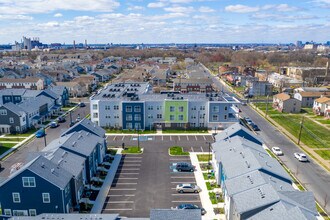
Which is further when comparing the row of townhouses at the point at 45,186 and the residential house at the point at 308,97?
the residential house at the point at 308,97

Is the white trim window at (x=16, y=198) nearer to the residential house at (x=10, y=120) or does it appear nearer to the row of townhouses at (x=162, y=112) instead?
the row of townhouses at (x=162, y=112)

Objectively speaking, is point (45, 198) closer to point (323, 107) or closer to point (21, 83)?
point (323, 107)

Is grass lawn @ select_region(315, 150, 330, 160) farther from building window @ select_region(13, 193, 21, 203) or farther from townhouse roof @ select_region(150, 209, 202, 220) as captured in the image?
building window @ select_region(13, 193, 21, 203)

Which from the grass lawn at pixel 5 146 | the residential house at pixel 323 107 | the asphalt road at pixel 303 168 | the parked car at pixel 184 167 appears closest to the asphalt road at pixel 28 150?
the grass lawn at pixel 5 146

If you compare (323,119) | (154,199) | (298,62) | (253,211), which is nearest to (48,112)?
(154,199)

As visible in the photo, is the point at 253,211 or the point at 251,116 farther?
the point at 251,116

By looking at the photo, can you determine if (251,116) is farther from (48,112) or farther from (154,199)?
(48,112)

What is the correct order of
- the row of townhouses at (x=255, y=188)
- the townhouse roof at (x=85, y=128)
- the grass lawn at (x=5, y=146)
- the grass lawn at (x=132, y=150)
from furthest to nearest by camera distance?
the grass lawn at (x=5, y=146) < the grass lawn at (x=132, y=150) < the townhouse roof at (x=85, y=128) < the row of townhouses at (x=255, y=188)

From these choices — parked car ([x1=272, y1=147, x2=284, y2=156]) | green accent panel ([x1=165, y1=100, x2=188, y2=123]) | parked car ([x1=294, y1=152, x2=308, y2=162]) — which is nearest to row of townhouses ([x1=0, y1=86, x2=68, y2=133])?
green accent panel ([x1=165, y1=100, x2=188, y2=123])
